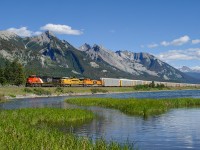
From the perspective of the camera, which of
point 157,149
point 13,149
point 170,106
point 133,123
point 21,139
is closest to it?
point 13,149

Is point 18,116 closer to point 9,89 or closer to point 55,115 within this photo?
point 55,115

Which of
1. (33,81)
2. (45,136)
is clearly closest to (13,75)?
(33,81)

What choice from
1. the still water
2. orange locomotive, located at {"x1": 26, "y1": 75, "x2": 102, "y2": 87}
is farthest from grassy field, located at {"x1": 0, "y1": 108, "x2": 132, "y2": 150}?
orange locomotive, located at {"x1": 26, "y1": 75, "x2": 102, "y2": 87}

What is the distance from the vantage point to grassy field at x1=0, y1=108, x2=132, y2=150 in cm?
Answer: 2436

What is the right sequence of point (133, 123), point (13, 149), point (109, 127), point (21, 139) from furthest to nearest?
point (133, 123), point (109, 127), point (21, 139), point (13, 149)

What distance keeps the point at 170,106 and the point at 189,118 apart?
979 inches

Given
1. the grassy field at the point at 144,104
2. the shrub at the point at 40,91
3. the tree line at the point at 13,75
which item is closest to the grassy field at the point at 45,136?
the grassy field at the point at 144,104

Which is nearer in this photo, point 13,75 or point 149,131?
point 149,131

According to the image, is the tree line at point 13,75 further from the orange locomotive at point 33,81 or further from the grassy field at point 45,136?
the grassy field at point 45,136

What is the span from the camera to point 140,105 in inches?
2660

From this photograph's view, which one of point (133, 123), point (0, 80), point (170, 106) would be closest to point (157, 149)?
point (133, 123)

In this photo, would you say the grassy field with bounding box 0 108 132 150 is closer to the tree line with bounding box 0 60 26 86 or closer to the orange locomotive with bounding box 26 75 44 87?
the orange locomotive with bounding box 26 75 44 87

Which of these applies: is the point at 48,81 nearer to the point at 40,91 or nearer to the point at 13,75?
the point at 13,75

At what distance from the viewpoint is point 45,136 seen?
28.0m
